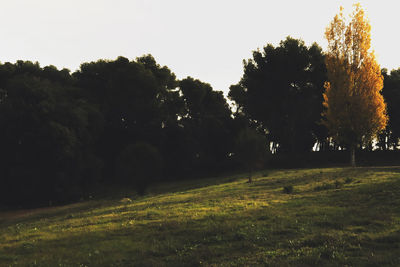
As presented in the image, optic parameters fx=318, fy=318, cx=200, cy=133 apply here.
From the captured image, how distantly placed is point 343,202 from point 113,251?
14434 mm

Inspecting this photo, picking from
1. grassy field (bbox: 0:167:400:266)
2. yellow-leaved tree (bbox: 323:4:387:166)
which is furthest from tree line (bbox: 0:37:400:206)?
grassy field (bbox: 0:167:400:266)

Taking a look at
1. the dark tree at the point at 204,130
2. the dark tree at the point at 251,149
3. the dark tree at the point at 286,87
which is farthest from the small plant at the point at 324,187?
the dark tree at the point at 204,130

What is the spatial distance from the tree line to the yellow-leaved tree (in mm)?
11185

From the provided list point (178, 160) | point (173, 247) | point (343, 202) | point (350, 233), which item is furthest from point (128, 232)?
point (178, 160)

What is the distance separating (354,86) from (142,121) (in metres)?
43.9

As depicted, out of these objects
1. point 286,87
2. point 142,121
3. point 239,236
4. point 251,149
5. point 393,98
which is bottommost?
point 239,236

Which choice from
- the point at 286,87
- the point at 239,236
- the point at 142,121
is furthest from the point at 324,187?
the point at 142,121

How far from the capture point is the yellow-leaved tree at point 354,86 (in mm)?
43281

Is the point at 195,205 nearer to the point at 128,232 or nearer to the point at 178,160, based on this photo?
the point at 128,232

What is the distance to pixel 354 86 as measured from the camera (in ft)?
144

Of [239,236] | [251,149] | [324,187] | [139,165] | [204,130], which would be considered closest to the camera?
[239,236]

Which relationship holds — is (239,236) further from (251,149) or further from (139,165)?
(139,165)

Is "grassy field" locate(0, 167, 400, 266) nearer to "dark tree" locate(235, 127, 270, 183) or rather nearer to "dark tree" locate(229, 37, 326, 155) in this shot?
"dark tree" locate(235, 127, 270, 183)

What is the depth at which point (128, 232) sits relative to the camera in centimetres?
1678
